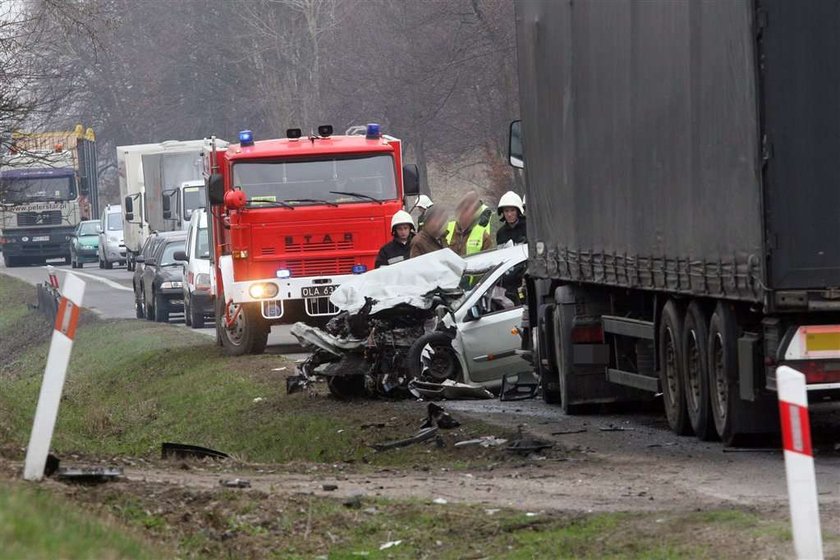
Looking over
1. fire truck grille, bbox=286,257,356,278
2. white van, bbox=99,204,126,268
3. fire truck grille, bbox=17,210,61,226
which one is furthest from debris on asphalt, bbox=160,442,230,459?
fire truck grille, bbox=17,210,61,226

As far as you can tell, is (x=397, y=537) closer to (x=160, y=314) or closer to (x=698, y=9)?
(x=698, y=9)

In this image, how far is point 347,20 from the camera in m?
70.0

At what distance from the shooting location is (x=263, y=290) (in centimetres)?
2323

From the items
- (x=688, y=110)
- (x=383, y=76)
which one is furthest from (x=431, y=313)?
(x=383, y=76)

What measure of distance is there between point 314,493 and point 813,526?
4.06 metres

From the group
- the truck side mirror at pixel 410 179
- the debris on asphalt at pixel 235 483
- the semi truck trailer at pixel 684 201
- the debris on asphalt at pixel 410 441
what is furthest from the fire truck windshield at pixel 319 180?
the debris on asphalt at pixel 235 483

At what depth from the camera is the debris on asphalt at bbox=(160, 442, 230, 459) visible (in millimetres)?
13344

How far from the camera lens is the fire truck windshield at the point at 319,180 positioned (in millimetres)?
23141

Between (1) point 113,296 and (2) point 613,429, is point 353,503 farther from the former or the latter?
(1) point 113,296

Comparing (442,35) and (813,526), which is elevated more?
(442,35)

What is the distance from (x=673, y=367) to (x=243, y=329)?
37.0 feet

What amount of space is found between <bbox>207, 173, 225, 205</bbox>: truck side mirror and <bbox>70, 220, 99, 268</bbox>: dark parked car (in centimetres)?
4727

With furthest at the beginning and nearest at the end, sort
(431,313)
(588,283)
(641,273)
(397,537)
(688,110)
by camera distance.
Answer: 1. (431,313)
2. (588,283)
3. (641,273)
4. (688,110)
5. (397,537)

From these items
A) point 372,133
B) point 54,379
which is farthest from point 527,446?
point 372,133
